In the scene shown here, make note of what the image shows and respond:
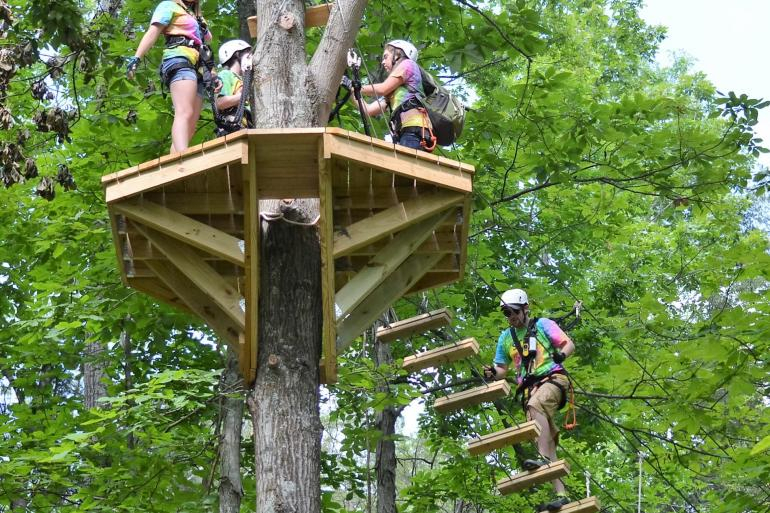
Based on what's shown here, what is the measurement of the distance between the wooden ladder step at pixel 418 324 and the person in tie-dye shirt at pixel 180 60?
1.75 metres

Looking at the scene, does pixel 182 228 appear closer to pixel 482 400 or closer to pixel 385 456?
pixel 482 400

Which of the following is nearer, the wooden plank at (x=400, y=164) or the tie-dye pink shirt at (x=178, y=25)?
the wooden plank at (x=400, y=164)

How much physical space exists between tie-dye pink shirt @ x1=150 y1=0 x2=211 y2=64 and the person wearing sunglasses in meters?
2.71

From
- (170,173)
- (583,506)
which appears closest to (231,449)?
(583,506)

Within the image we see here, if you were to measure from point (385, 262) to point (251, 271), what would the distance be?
78cm

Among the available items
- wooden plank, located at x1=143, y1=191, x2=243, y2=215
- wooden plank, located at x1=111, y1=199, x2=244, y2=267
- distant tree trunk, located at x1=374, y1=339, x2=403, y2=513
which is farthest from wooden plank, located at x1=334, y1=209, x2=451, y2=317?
distant tree trunk, located at x1=374, y1=339, x2=403, y2=513

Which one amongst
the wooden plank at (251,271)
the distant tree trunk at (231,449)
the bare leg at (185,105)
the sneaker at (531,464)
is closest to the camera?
the wooden plank at (251,271)

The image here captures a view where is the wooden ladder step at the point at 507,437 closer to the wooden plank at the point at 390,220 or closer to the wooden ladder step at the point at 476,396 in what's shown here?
the wooden ladder step at the point at 476,396

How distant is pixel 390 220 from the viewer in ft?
18.7

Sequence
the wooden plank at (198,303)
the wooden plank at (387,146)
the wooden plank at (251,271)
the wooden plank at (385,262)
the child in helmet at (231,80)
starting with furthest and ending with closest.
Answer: the child in helmet at (231,80) < the wooden plank at (198,303) < the wooden plank at (385,262) < the wooden plank at (251,271) < the wooden plank at (387,146)

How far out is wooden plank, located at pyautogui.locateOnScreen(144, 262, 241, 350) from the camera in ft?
19.5

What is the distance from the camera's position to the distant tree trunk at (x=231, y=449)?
9.07 meters

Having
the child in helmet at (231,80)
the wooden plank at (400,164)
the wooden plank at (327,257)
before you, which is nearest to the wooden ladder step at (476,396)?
the wooden plank at (327,257)

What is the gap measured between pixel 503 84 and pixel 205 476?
8421mm
